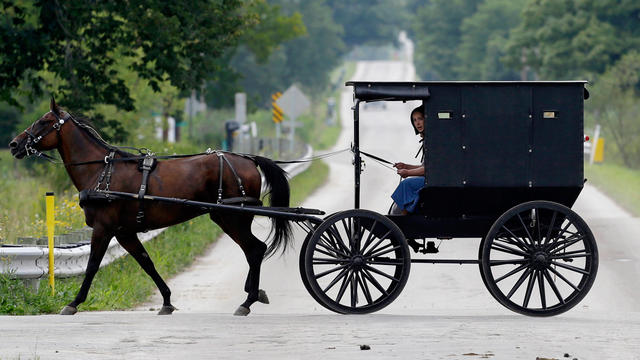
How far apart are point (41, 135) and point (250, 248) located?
2.36 meters

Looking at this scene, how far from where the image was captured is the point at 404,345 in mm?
9430

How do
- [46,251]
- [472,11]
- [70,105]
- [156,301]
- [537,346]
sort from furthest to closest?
[472,11] < [70,105] < [156,301] < [46,251] < [537,346]

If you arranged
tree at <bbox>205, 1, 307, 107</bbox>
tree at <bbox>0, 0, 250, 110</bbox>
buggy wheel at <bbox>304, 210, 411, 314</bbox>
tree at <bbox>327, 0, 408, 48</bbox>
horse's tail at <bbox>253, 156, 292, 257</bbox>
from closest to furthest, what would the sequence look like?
buggy wheel at <bbox>304, 210, 411, 314</bbox> < horse's tail at <bbox>253, 156, 292, 257</bbox> < tree at <bbox>0, 0, 250, 110</bbox> < tree at <bbox>205, 1, 307, 107</bbox> < tree at <bbox>327, 0, 408, 48</bbox>

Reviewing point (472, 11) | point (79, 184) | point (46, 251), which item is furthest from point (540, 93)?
point (472, 11)

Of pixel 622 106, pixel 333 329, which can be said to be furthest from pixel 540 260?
pixel 622 106

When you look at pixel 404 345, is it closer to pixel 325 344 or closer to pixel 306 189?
pixel 325 344

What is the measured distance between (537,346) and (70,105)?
54.4 feet

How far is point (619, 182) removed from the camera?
36.1 meters

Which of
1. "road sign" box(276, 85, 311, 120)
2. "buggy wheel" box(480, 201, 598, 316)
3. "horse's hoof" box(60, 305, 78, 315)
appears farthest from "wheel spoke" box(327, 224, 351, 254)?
"road sign" box(276, 85, 311, 120)

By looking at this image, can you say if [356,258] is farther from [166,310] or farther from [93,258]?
[93,258]

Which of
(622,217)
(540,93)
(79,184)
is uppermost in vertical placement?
(540,93)

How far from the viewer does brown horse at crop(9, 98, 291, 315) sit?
12289 millimetres

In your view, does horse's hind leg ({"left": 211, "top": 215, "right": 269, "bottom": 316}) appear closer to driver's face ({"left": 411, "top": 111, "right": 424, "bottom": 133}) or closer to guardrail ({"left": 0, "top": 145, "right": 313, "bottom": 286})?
driver's face ({"left": 411, "top": 111, "right": 424, "bottom": 133})

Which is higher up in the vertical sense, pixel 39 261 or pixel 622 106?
pixel 622 106
